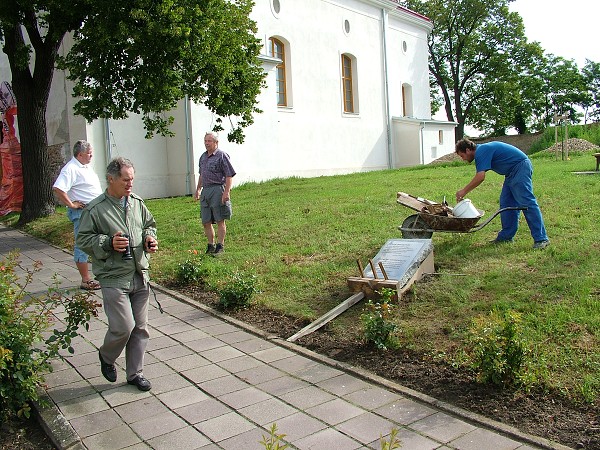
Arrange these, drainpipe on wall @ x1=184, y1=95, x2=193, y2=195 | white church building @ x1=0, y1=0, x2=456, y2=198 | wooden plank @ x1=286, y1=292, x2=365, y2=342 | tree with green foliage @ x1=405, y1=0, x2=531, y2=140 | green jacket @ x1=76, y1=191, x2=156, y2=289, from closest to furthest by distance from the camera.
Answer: green jacket @ x1=76, y1=191, x2=156, y2=289 < wooden plank @ x1=286, y1=292, x2=365, y2=342 < drainpipe on wall @ x1=184, y1=95, x2=193, y2=195 < white church building @ x1=0, y1=0, x2=456, y2=198 < tree with green foliage @ x1=405, y1=0, x2=531, y2=140

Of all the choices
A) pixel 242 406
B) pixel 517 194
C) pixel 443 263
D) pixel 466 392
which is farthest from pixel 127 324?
pixel 517 194

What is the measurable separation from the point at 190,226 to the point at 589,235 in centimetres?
735

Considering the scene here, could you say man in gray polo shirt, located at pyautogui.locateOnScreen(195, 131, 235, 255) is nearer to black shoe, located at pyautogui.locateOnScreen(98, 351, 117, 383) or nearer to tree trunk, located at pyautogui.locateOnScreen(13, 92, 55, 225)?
black shoe, located at pyautogui.locateOnScreen(98, 351, 117, 383)

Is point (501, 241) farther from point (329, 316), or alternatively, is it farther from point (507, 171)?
point (329, 316)

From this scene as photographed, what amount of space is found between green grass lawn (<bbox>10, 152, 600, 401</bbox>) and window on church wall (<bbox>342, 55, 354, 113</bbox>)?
15.6 m

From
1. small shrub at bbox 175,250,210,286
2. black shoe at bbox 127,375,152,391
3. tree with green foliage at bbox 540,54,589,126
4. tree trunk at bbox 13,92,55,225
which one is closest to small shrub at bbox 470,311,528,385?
black shoe at bbox 127,375,152,391

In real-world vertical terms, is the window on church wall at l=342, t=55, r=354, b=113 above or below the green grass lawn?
above

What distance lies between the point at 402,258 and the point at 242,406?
116 inches

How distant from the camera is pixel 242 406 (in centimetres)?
435

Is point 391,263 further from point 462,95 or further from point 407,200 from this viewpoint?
point 462,95

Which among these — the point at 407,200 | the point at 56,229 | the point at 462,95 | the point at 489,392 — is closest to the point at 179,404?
the point at 489,392

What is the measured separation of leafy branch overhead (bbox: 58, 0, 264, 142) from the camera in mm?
12023

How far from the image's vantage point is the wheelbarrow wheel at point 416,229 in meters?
7.75

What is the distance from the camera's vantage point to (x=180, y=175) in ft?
66.1
